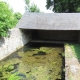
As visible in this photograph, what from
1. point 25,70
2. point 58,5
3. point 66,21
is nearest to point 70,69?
point 25,70

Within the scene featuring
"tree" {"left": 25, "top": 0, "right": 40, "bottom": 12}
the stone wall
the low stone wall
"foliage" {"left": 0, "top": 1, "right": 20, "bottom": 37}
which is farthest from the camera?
"tree" {"left": 25, "top": 0, "right": 40, "bottom": 12}

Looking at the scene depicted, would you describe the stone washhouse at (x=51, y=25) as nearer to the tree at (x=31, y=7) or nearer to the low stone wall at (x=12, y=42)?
the low stone wall at (x=12, y=42)

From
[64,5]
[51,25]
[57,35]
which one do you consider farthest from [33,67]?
[64,5]

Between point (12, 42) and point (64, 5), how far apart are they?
1914 cm

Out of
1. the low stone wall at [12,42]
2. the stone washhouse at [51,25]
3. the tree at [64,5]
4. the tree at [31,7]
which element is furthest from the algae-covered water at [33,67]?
the tree at [31,7]

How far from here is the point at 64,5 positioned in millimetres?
31906

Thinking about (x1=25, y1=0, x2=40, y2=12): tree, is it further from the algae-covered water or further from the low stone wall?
the algae-covered water

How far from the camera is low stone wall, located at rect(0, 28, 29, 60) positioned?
1331 centimetres

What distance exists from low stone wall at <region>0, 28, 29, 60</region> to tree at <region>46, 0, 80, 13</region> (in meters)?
14.2

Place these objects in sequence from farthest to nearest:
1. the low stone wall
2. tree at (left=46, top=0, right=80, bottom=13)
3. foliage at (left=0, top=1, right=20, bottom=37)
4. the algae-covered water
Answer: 1. tree at (left=46, top=0, right=80, bottom=13)
2. the low stone wall
3. foliage at (left=0, top=1, right=20, bottom=37)
4. the algae-covered water

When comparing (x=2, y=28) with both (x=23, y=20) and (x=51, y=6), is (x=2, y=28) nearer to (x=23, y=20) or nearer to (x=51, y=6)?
(x=23, y=20)

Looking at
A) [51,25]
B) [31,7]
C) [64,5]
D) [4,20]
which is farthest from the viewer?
[31,7]

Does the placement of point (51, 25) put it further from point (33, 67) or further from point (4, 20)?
point (33, 67)

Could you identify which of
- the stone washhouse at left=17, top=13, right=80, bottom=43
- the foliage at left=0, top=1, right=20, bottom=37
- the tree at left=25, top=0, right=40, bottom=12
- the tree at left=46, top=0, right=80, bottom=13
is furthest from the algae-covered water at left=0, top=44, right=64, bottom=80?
the tree at left=25, top=0, right=40, bottom=12
